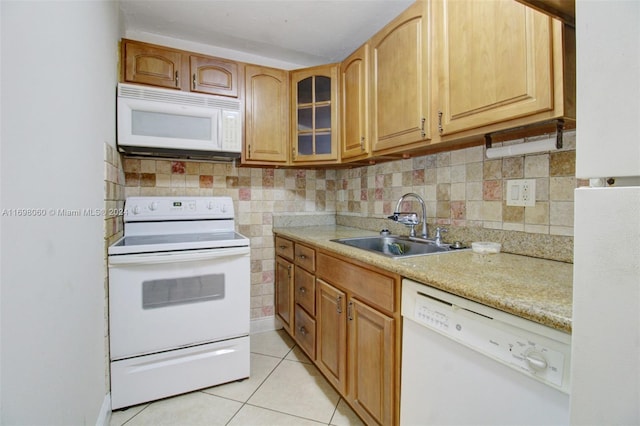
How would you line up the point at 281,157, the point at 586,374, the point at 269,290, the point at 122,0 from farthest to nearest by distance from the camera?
the point at 269,290 → the point at 281,157 → the point at 122,0 → the point at 586,374

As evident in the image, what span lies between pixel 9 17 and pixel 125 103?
1.22 metres

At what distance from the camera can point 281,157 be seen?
2.20 metres

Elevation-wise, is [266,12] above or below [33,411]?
above

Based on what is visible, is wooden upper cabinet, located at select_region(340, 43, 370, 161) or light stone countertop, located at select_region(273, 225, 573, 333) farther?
wooden upper cabinet, located at select_region(340, 43, 370, 161)

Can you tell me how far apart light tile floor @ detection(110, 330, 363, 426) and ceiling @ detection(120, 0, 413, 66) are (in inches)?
91.0

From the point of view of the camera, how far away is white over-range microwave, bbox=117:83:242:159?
1737 millimetres

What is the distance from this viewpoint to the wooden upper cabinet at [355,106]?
1.80 meters

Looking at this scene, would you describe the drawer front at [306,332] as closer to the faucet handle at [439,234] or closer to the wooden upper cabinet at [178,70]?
the faucet handle at [439,234]

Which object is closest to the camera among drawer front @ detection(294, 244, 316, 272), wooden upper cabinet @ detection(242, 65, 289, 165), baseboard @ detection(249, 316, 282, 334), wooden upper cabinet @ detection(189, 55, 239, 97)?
drawer front @ detection(294, 244, 316, 272)

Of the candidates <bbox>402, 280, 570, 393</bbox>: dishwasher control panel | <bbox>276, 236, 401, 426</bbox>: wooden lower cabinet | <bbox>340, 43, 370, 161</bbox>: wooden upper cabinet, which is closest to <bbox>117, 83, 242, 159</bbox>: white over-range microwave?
<bbox>340, 43, 370, 161</bbox>: wooden upper cabinet

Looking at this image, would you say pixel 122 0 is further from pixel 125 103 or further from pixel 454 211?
pixel 454 211

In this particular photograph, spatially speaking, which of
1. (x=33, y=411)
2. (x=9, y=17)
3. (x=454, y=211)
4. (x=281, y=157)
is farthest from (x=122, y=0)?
(x=454, y=211)

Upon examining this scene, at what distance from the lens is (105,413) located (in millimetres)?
1384

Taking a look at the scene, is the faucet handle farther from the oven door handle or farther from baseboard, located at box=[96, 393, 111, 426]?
baseboard, located at box=[96, 393, 111, 426]
